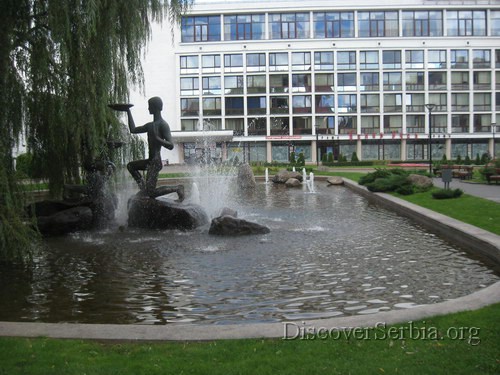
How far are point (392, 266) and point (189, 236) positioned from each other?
17.1 feet

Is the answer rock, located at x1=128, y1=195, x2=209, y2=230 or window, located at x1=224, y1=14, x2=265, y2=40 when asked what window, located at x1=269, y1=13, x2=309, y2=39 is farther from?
rock, located at x1=128, y1=195, x2=209, y2=230

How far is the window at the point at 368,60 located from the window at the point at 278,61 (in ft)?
31.9

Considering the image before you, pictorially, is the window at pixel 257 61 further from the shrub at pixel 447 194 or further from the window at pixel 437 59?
the shrub at pixel 447 194

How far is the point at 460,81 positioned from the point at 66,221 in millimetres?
64460

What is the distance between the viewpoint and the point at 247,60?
67625 millimetres

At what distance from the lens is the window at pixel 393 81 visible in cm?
6731

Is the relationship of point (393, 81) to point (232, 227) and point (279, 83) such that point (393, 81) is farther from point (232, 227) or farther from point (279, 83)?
point (232, 227)

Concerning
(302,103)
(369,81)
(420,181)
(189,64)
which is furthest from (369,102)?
(420,181)

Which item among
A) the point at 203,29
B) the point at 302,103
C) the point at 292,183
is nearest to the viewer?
the point at 292,183

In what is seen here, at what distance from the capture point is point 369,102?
6775 centimetres

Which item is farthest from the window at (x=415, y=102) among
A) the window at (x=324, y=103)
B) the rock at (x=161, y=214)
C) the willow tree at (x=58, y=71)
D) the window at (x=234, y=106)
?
the willow tree at (x=58, y=71)

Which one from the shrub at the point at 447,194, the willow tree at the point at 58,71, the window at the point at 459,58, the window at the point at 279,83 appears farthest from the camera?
the window at the point at 279,83

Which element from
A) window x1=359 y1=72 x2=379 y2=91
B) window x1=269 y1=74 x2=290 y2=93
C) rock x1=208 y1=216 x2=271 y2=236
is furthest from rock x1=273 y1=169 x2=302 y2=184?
window x1=359 y1=72 x2=379 y2=91

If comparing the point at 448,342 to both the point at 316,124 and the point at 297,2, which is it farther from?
the point at 297,2
